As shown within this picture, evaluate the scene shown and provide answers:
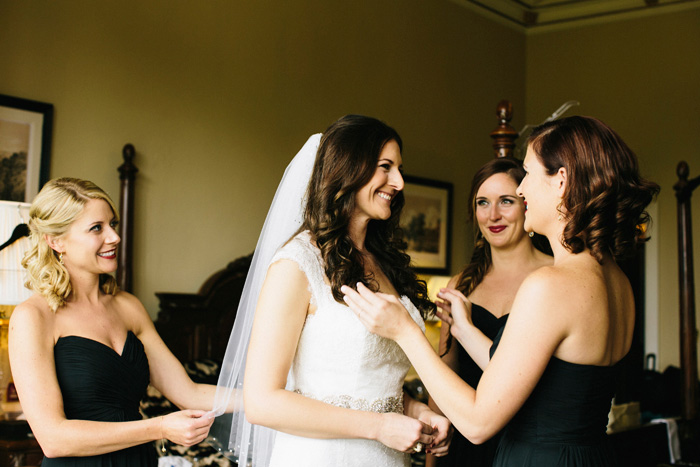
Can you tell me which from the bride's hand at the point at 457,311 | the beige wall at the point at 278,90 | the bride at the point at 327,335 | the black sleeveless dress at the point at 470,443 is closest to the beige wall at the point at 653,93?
the beige wall at the point at 278,90

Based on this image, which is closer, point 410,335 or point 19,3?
point 410,335

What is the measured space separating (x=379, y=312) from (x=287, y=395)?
32 cm

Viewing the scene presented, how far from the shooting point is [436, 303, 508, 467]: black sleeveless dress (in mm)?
2506

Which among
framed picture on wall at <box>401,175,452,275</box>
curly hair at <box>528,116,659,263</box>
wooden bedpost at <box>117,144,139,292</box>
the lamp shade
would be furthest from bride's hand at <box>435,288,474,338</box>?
framed picture on wall at <box>401,175,452,275</box>

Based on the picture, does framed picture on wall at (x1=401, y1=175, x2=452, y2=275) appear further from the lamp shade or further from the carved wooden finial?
the lamp shade

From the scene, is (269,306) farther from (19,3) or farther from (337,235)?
(19,3)

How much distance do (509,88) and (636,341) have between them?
9.65 feet

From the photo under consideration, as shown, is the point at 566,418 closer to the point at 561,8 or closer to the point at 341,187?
the point at 341,187

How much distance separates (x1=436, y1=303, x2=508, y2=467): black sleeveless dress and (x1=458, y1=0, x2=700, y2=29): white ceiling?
499 centimetres

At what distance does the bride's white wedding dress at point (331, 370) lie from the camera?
1.86 metres

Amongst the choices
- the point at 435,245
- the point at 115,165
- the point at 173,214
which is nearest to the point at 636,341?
the point at 435,245

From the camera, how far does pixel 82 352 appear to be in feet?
6.43

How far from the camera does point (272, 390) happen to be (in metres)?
1.73

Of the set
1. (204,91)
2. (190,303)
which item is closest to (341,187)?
(190,303)
